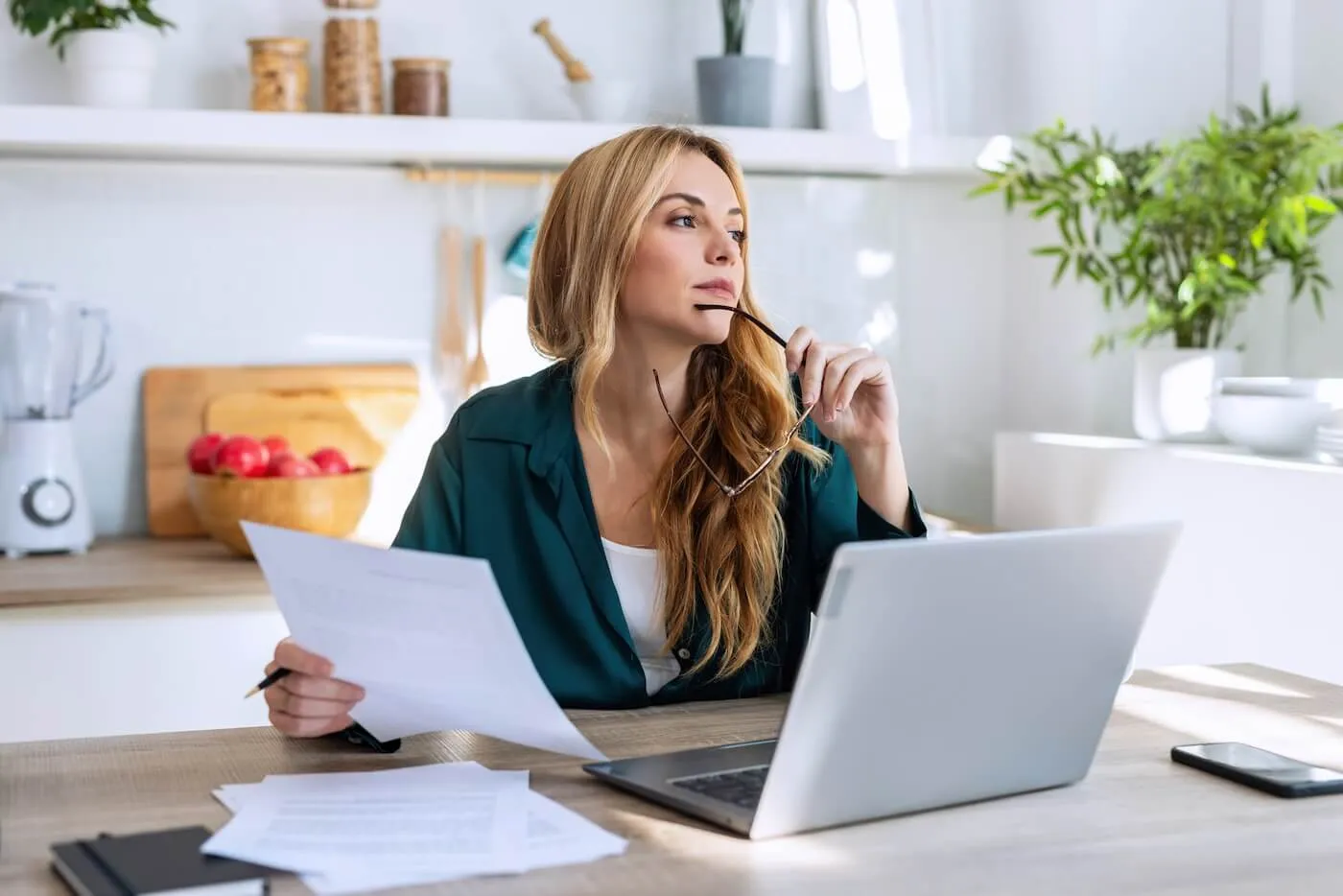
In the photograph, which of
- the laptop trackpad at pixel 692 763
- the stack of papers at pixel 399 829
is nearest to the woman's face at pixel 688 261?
the laptop trackpad at pixel 692 763

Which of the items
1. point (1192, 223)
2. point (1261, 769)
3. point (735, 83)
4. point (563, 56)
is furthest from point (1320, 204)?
point (1261, 769)

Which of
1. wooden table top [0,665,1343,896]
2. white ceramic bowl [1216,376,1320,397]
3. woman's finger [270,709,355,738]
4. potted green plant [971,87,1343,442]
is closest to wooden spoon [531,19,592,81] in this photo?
potted green plant [971,87,1343,442]

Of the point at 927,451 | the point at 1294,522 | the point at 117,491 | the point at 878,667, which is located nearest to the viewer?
the point at 878,667

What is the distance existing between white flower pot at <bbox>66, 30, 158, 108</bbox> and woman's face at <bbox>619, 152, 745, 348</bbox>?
1262 mm

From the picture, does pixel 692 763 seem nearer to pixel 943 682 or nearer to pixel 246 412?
pixel 943 682

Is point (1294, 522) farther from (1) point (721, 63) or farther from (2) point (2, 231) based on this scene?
(2) point (2, 231)

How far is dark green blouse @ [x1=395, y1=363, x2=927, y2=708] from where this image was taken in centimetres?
167

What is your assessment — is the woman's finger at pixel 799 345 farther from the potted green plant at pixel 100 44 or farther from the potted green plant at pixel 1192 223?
the potted green plant at pixel 100 44

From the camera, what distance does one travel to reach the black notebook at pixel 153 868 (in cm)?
91

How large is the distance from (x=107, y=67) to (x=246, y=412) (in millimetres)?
649

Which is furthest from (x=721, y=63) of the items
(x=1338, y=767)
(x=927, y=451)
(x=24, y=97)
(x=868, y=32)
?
(x=1338, y=767)

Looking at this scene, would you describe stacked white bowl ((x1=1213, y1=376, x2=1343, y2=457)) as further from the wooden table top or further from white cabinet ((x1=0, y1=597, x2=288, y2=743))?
white cabinet ((x1=0, y1=597, x2=288, y2=743))

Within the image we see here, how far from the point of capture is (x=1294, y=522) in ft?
7.57

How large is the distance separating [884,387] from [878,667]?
2.35 feet
